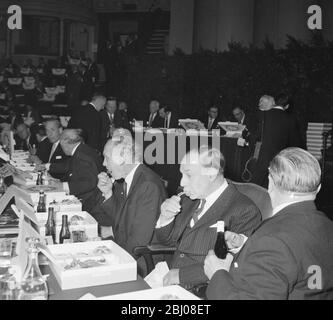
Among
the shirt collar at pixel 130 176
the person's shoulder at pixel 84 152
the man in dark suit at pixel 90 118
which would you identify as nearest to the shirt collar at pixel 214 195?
the shirt collar at pixel 130 176

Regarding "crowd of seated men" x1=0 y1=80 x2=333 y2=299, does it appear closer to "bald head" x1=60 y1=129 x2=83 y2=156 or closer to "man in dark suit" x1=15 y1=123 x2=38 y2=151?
"bald head" x1=60 y1=129 x2=83 y2=156

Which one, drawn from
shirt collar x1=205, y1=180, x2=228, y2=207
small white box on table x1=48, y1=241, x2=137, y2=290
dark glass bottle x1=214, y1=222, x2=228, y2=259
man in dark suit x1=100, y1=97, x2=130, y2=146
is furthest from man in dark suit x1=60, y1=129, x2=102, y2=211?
man in dark suit x1=100, y1=97, x2=130, y2=146

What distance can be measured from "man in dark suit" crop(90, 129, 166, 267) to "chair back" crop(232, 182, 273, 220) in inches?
19.2

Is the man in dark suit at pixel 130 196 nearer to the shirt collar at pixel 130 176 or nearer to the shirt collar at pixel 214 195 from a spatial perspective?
the shirt collar at pixel 130 176

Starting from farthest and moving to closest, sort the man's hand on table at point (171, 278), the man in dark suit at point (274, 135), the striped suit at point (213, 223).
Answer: the man in dark suit at point (274, 135) → the striped suit at point (213, 223) → the man's hand on table at point (171, 278)

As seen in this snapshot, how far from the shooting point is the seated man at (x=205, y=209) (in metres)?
2.37

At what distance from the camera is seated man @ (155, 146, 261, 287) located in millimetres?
2365

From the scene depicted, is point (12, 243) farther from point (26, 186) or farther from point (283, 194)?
point (26, 186)

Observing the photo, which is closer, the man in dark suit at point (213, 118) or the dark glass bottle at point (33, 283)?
the dark glass bottle at point (33, 283)

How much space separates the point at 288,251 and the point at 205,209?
96 centimetres

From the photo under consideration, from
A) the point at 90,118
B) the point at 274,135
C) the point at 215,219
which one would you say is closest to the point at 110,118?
the point at 90,118

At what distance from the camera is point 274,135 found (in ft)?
18.0
